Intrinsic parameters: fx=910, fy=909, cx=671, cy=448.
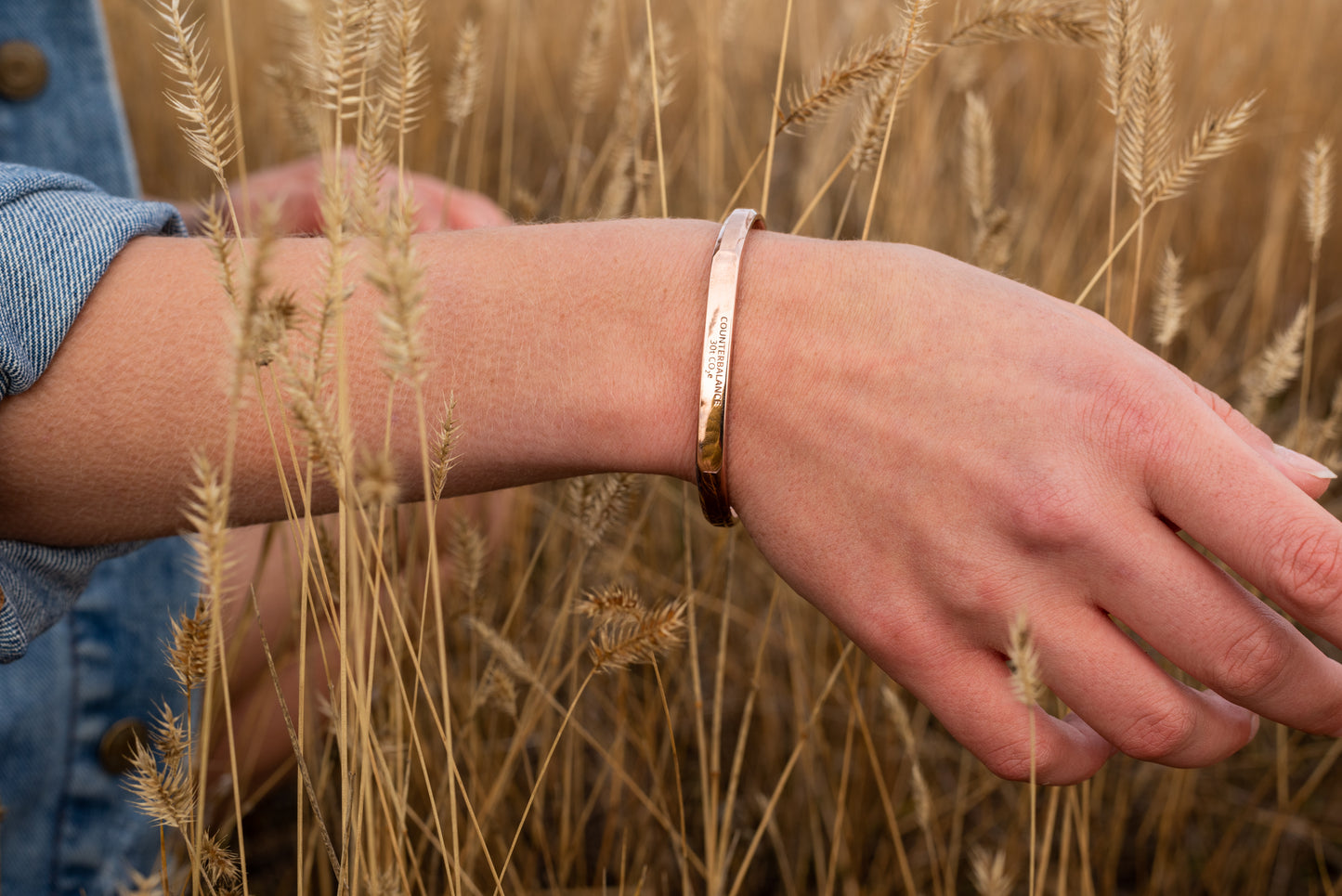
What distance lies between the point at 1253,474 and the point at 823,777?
0.90 metres

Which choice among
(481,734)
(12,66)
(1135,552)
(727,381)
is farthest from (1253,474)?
(12,66)

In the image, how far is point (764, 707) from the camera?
1263mm

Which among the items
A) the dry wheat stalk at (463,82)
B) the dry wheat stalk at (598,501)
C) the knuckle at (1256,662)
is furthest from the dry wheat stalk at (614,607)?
the dry wheat stalk at (463,82)

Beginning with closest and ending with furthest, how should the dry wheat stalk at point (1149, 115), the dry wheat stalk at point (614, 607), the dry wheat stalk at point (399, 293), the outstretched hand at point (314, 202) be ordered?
1. the dry wheat stalk at point (399, 293)
2. the dry wheat stalk at point (614, 607)
3. the dry wheat stalk at point (1149, 115)
4. the outstretched hand at point (314, 202)

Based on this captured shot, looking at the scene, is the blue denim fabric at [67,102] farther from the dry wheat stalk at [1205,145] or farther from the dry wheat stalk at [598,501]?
the dry wheat stalk at [1205,145]

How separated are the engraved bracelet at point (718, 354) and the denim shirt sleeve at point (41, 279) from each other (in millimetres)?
356

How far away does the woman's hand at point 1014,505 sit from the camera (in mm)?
487

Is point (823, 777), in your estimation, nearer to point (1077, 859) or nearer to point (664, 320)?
point (1077, 859)

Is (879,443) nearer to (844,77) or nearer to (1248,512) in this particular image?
(1248,512)

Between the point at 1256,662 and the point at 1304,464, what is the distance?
13 centimetres

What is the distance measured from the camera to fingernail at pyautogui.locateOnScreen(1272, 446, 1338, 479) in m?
0.54

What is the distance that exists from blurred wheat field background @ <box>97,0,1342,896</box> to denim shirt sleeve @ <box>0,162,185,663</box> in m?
0.17

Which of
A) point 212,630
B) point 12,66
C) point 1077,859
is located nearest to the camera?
point 212,630

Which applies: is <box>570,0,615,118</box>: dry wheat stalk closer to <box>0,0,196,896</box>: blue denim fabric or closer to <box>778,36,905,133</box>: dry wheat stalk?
<box>778,36,905,133</box>: dry wheat stalk
